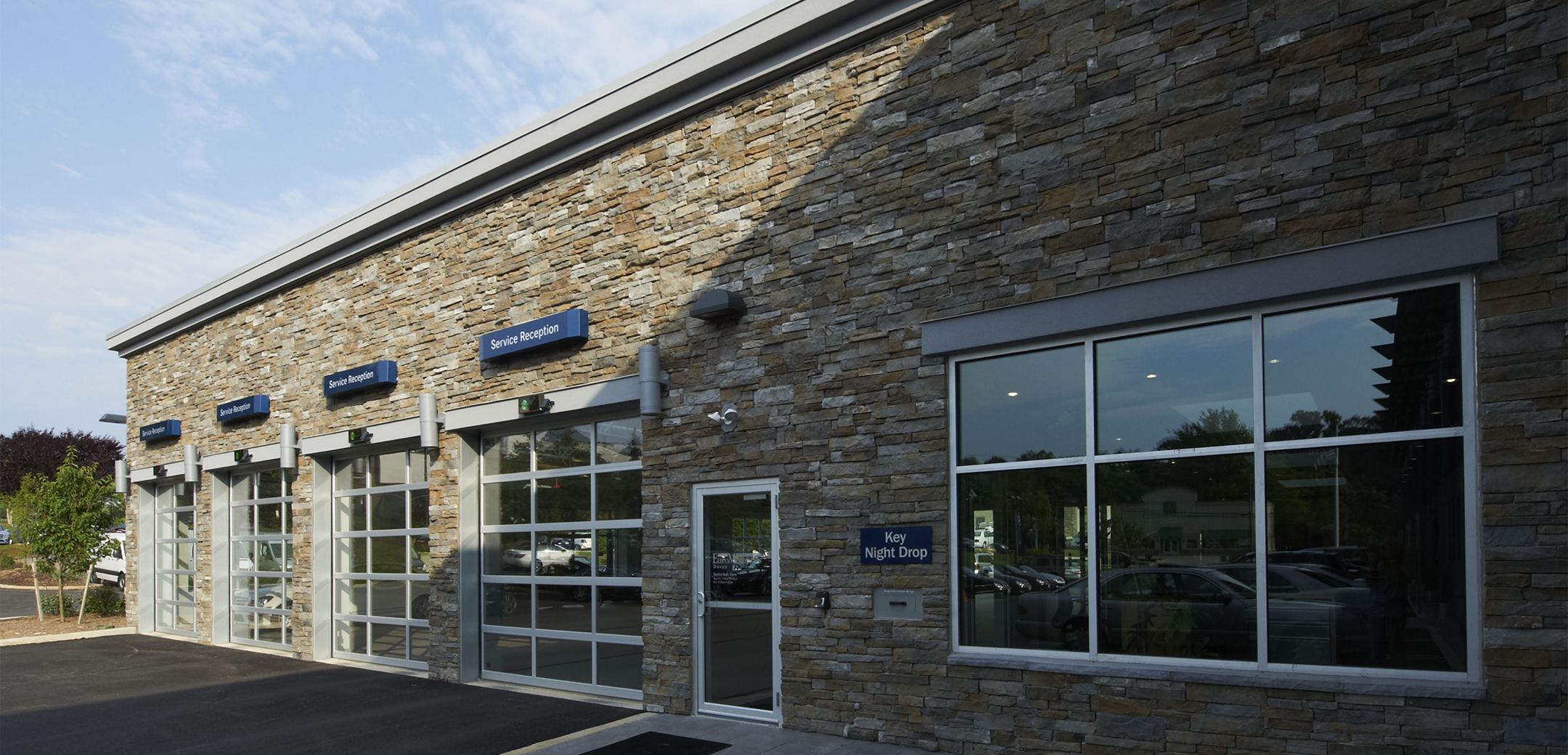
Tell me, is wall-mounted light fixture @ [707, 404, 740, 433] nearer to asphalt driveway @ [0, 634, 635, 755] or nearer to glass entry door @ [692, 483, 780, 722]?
glass entry door @ [692, 483, 780, 722]

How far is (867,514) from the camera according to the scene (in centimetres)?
834

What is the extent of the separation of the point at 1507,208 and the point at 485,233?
411 inches

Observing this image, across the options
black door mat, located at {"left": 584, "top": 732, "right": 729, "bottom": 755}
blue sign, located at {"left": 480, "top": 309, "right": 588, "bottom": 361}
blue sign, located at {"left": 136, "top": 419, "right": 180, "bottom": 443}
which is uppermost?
blue sign, located at {"left": 480, "top": 309, "right": 588, "bottom": 361}

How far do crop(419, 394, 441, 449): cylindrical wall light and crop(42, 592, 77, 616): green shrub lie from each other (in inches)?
632

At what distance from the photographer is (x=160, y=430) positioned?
64.1ft

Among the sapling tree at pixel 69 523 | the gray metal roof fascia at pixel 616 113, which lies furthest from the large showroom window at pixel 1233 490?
the sapling tree at pixel 69 523

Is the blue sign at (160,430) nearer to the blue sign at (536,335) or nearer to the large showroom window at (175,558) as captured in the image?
the large showroom window at (175,558)

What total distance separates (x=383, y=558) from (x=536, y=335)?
17.6 feet

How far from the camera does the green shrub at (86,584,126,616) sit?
2386 cm

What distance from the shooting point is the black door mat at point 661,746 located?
8234mm

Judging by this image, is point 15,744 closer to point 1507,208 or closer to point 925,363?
point 925,363

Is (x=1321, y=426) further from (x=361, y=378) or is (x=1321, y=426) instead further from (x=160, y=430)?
(x=160, y=430)

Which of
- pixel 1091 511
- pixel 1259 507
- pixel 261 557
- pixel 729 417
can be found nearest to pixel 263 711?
pixel 729 417

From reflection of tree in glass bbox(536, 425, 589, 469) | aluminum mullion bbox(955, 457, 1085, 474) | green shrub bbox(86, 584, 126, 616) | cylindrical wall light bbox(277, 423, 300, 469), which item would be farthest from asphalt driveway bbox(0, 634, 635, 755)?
green shrub bbox(86, 584, 126, 616)
